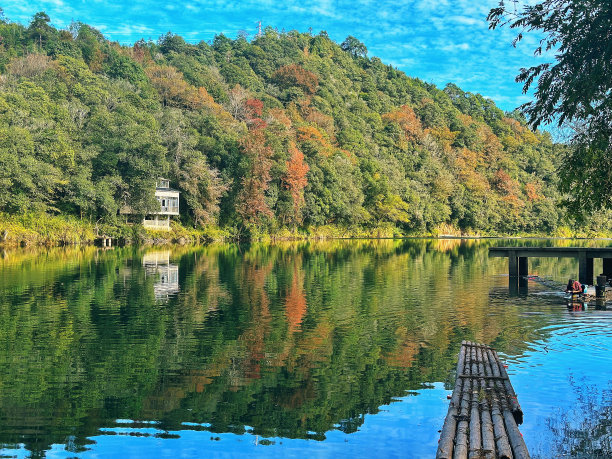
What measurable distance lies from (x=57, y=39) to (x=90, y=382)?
485 ft

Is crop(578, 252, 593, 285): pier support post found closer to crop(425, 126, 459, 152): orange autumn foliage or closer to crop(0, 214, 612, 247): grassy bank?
crop(0, 214, 612, 247): grassy bank

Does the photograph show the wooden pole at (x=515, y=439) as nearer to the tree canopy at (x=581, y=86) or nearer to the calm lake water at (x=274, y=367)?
the calm lake water at (x=274, y=367)

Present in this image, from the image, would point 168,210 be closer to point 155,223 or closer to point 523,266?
point 155,223

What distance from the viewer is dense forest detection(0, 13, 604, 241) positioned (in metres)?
76.9

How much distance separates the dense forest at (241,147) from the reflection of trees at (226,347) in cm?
1442

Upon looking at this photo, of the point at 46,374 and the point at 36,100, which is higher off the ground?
the point at 36,100

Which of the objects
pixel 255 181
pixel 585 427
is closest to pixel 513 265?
pixel 585 427

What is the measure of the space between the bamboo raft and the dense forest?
22.8 meters

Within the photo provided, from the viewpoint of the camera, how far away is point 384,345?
19781mm

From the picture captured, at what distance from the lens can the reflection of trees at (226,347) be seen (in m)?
12.9

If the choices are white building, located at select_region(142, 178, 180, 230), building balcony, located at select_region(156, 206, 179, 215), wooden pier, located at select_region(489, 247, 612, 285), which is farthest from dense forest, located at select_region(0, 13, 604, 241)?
wooden pier, located at select_region(489, 247, 612, 285)

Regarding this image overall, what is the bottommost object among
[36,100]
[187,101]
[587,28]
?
[587,28]

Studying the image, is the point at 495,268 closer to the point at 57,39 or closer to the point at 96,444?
the point at 96,444

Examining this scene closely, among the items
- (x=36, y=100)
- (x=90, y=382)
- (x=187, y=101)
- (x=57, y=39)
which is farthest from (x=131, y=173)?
(x=57, y=39)
